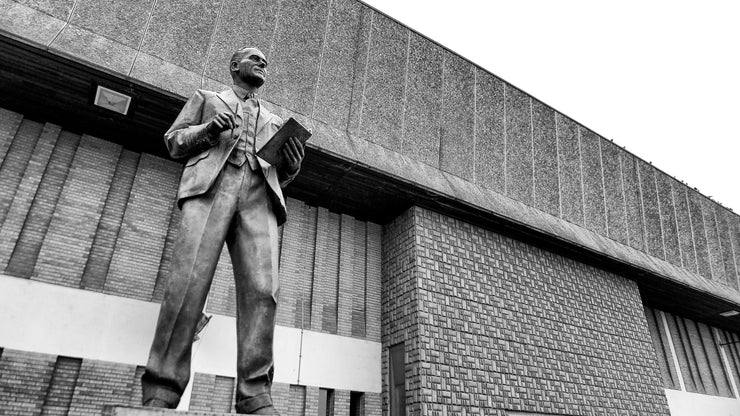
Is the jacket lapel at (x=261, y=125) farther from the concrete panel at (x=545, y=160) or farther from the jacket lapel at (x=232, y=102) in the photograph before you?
the concrete panel at (x=545, y=160)

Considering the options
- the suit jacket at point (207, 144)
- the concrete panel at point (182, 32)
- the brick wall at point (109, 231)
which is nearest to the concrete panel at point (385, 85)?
the brick wall at point (109, 231)

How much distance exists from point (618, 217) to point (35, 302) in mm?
13040

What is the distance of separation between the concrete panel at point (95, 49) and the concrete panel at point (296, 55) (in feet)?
7.40

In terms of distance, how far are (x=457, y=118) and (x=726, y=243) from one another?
11385 mm

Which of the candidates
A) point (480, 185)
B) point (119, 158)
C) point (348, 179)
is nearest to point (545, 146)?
point (480, 185)

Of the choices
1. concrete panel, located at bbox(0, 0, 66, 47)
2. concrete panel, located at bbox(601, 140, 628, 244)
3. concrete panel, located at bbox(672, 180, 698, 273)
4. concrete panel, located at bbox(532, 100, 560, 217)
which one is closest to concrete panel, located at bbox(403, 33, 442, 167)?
concrete panel, located at bbox(532, 100, 560, 217)

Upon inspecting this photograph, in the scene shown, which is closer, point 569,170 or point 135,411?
point 135,411

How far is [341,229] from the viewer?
10391 millimetres

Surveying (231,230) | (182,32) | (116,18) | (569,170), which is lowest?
(231,230)

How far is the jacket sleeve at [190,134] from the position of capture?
3547 mm

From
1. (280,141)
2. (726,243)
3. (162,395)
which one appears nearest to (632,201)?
(726,243)

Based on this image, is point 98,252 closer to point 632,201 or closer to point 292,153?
point 292,153

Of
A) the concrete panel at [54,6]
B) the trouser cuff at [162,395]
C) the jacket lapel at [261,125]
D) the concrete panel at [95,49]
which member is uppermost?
the concrete panel at [54,6]

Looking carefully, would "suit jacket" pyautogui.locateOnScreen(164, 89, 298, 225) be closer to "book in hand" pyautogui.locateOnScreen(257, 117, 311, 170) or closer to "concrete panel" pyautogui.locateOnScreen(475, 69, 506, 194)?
"book in hand" pyautogui.locateOnScreen(257, 117, 311, 170)
